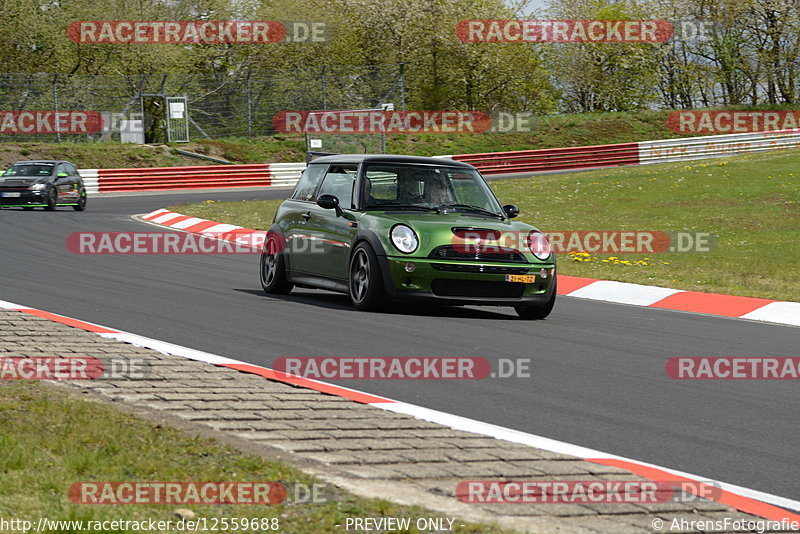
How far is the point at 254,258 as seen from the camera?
56.9 ft

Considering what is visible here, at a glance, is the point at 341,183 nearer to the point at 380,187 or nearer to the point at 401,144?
the point at 380,187

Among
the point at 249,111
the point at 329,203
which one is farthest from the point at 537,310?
the point at 249,111

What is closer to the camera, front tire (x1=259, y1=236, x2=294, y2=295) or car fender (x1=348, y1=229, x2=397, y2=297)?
car fender (x1=348, y1=229, x2=397, y2=297)

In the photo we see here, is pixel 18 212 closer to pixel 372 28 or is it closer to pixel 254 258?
pixel 254 258

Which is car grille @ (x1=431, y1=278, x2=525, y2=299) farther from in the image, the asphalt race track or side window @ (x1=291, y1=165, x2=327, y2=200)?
side window @ (x1=291, y1=165, x2=327, y2=200)

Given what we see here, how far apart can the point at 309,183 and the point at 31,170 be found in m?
18.2

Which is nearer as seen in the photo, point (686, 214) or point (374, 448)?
point (374, 448)

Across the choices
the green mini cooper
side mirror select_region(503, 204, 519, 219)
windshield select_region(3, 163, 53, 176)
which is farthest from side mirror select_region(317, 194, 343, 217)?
windshield select_region(3, 163, 53, 176)

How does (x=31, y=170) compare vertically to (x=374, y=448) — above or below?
above

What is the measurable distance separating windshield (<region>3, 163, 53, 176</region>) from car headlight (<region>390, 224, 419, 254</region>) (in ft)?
65.8

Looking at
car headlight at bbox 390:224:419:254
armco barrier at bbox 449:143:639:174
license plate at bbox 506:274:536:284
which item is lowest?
license plate at bbox 506:274:536:284

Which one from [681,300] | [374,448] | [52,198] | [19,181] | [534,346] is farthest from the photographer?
[19,181]

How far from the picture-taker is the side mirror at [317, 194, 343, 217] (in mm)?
11102

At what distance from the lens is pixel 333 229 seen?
11289 mm
